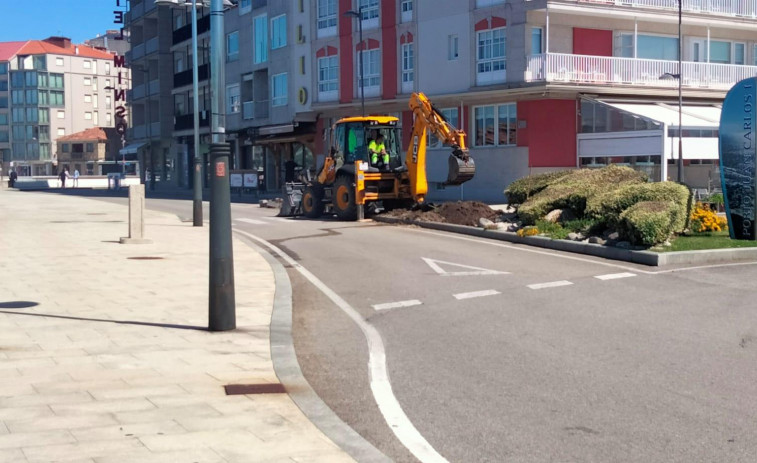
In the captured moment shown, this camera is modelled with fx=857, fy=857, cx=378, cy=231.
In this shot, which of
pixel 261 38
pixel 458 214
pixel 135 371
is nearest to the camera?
pixel 135 371

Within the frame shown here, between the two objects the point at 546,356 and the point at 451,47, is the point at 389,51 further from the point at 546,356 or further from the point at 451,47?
the point at 546,356

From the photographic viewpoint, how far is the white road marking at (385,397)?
5573 mm

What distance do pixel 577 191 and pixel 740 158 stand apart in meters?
3.98

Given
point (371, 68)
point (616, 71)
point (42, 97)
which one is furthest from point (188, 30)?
point (42, 97)

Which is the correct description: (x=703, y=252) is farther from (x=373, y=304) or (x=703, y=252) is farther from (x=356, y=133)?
(x=356, y=133)

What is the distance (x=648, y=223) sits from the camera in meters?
15.7

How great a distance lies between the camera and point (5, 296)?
1152 centimetres

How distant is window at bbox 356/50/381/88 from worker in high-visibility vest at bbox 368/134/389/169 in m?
16.5

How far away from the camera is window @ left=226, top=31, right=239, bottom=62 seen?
190ft

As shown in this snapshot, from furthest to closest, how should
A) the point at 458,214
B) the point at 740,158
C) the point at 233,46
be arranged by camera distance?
1. the point at 233,46
2. the point at 458,214
3. the point at 740,158

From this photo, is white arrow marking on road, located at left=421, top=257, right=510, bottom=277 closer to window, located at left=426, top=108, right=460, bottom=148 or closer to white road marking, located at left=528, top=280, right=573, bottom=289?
white road marking, located at left=528, top=280, right=573, bottom=289

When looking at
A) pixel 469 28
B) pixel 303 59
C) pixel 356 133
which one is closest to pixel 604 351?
pixel 356 133

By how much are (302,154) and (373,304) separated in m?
41.1

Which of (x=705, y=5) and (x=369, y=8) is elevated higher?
(x=369, y=8)
